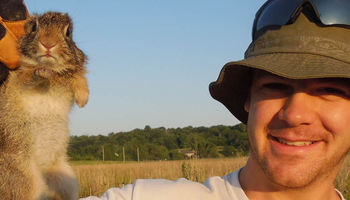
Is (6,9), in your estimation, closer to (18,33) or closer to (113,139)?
(18,33)

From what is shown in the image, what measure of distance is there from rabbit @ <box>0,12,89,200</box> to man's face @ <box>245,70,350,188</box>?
254 centimetres

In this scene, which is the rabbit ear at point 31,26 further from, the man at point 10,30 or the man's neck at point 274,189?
the man's neck at point 274,189

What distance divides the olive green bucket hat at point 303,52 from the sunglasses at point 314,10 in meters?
0.04

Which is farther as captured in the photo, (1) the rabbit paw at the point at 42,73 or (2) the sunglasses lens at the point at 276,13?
(1) the rabbit paw at the point at 42,73

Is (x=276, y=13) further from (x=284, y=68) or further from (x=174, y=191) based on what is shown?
(x=174, y=191)

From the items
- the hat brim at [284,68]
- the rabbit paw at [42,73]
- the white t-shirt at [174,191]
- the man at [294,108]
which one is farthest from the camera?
the rabbit paw at [42,73]

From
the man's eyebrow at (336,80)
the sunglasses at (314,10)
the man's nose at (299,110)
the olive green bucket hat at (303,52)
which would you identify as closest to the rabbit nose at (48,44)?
the olive green bucket hat at (303,52)

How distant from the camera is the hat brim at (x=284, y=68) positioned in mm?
1801

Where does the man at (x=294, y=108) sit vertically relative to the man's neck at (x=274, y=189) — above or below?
above

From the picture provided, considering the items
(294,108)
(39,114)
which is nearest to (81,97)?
(39,114)

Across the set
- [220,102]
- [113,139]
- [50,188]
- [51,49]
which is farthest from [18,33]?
[113,139]

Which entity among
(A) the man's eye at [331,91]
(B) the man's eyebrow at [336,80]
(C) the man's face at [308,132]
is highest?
(B) the man's eyebrow at [336,80]

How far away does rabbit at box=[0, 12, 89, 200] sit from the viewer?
3.49 m

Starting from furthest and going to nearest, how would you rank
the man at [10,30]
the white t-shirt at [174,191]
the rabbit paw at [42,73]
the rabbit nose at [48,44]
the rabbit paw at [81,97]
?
the rabbit paw at [81,97]
the rabbit nose at [48,44]
the rabbit paw at [42,73]
the man at [10,30]
the white t-shirt at [174,191]
